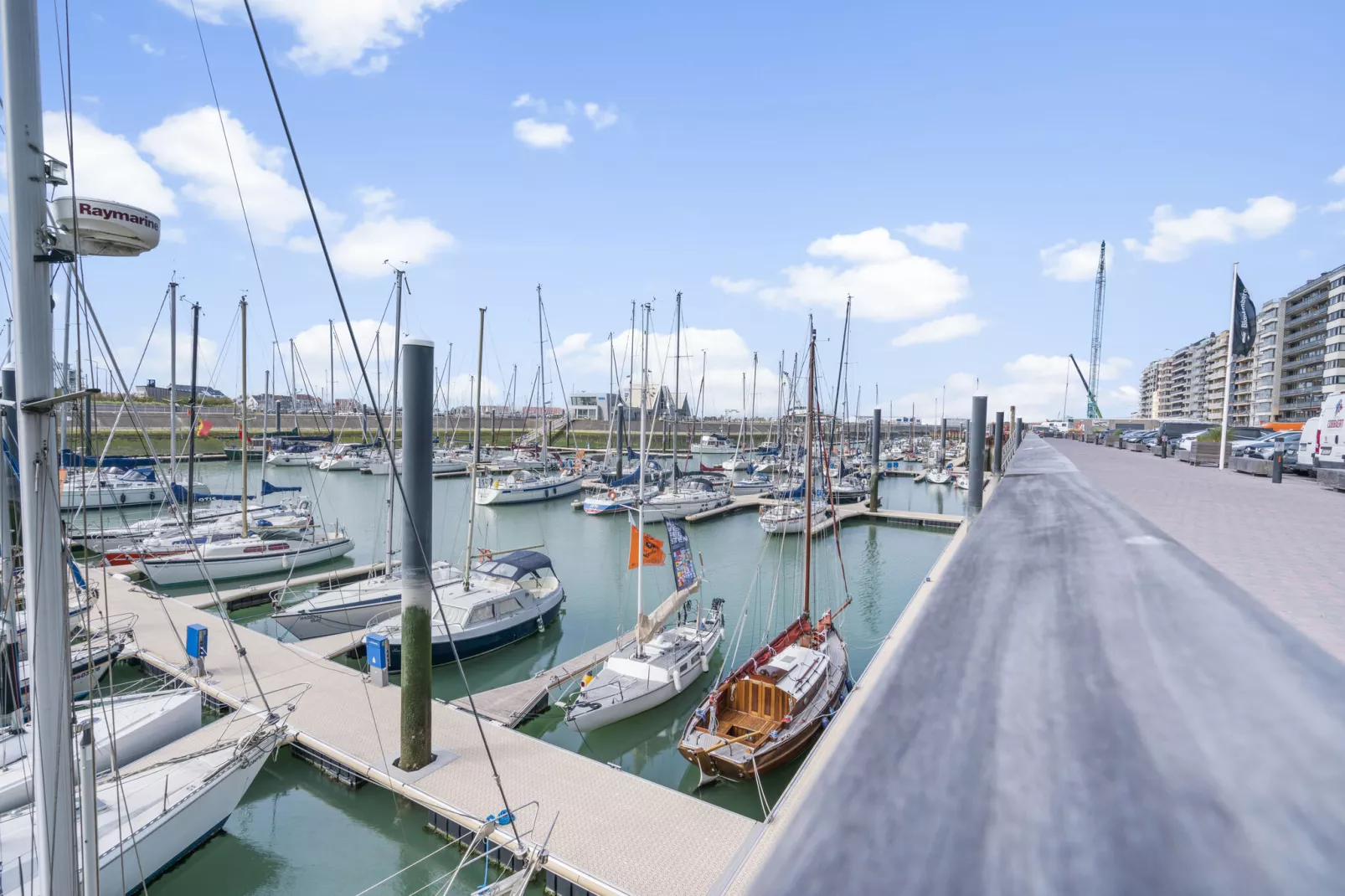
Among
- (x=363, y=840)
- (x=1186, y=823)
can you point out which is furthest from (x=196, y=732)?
(x=1186, y=823)

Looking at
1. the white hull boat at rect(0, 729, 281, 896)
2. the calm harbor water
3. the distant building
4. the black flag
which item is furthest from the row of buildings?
the distant building

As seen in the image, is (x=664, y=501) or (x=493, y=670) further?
(x=664, y=501)

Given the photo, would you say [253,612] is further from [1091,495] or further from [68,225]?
[1091,495]

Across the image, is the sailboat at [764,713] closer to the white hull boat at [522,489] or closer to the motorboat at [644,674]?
the motorboat at [644,674]

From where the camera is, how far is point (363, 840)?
962 cm

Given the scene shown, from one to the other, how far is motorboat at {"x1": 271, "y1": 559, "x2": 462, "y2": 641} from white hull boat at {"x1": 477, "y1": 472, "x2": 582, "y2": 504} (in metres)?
26.4

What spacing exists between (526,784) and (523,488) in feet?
124

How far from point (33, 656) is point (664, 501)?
118 feet

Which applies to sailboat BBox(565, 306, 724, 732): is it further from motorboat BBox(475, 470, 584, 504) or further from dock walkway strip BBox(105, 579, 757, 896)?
motorboat BBox(475, 470, 584, 504)

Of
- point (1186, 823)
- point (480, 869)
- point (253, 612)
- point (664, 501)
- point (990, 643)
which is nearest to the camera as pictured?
point (1186, 823)

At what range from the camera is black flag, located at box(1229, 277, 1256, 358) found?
2497 cm

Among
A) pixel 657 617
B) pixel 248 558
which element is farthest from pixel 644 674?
pixel 248 558

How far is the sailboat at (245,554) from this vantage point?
2302 cm

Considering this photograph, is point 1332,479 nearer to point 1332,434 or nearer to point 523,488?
point 1332,434
